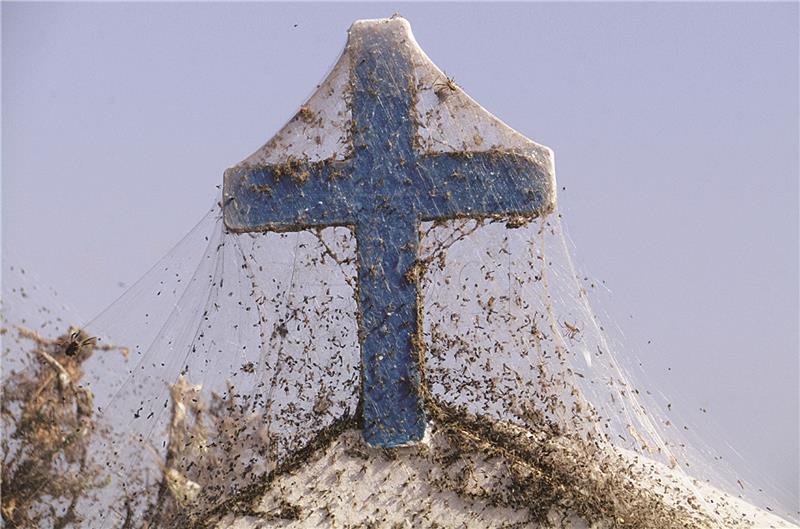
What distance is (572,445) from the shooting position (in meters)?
6.75

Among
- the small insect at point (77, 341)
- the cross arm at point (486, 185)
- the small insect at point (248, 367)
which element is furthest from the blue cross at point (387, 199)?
the small insect at point (77, 341)

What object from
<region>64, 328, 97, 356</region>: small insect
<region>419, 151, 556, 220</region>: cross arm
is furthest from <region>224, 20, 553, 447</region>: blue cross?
<region>64, 328, 97, 356</region>: small insect

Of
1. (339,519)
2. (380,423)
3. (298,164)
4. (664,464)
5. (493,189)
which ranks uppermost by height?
(298,164)

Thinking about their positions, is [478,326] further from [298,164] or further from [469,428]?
[298,164]

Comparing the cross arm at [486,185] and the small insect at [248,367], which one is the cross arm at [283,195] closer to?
the cross arm at [486,185]

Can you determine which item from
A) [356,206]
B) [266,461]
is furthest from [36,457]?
[356,206]

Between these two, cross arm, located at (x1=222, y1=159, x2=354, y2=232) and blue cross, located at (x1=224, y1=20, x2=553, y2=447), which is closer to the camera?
blue cross, located at (x1=224, y1=20, x2=553, y2=447)

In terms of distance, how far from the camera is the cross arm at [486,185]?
22.1 ft

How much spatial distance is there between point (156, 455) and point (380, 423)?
1.64 metres

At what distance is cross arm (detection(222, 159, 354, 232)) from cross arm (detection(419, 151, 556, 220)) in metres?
0.56

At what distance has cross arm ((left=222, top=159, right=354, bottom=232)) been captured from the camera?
6863 mm

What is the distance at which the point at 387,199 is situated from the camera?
6773 millimetres

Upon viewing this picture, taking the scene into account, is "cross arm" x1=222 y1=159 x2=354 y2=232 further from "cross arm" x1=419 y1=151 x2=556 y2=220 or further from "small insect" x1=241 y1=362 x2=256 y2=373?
"small insect" x1=241 y1=362 x2=256 y2=373

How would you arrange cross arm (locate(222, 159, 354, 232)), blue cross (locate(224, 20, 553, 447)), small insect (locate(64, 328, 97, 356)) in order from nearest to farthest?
blue cross (locate(224, 20, 553, 447)) → cross arm (locate(222, 159, 354, 232)) → small insect (locate(64, 328, 97, 356))
